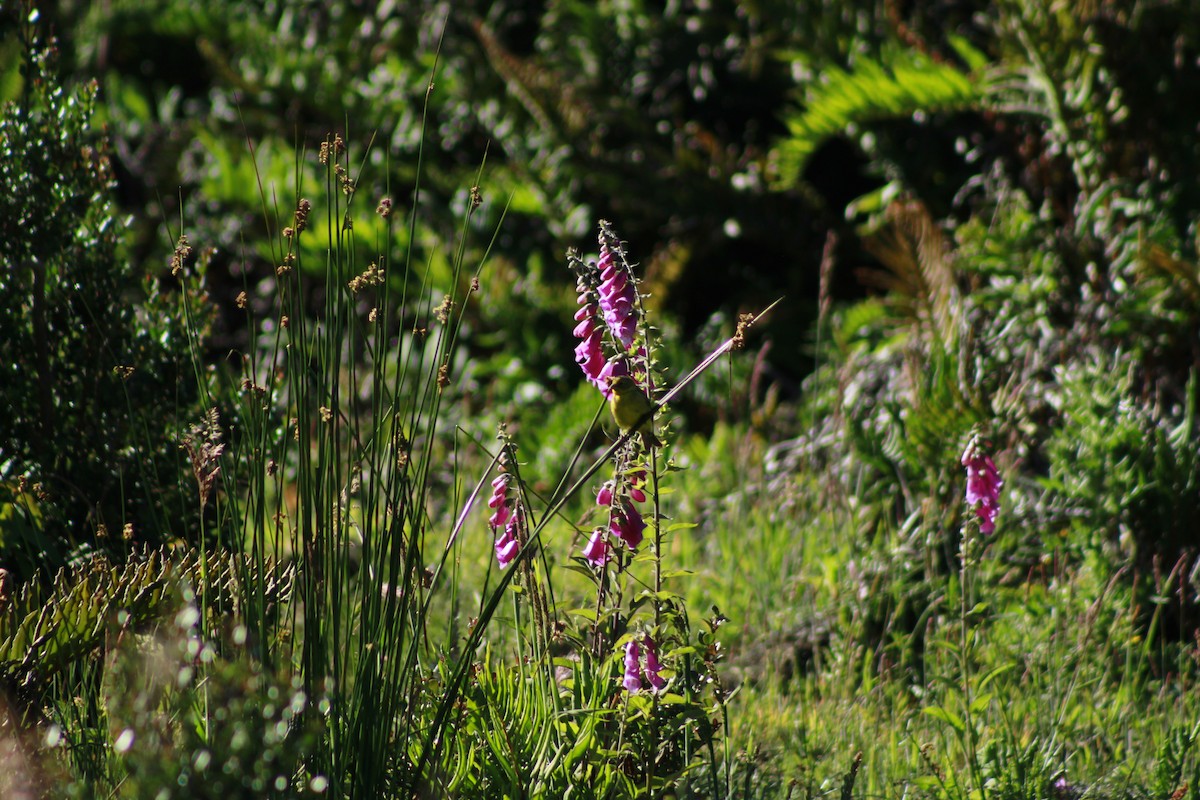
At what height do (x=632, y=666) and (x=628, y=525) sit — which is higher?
(x=628, y=525)

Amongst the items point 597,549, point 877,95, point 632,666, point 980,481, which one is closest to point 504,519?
point 597,549

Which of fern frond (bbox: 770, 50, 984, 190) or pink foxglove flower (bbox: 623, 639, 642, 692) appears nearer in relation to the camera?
pink foxglove flower (bbox: 623, 639, 642, 692)

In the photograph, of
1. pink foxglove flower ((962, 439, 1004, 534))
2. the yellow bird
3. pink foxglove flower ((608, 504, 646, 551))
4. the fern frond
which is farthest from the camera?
the fern frond

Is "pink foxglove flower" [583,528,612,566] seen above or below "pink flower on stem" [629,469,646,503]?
below

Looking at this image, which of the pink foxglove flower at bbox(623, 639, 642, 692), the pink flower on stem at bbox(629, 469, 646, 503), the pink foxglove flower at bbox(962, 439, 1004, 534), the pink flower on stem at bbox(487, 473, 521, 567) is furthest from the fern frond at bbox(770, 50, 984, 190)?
the pink foxglove flower at bbox(623, 639, 642, 692)

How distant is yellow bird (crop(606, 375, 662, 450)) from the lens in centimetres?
167

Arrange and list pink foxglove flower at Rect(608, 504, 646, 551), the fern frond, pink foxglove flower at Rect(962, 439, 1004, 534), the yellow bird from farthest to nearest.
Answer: the fern frond, pink foxglove flower at Rect(962, 439, 1004, 534), pink foxglove flower at Rect(608, 504, 646, 551), the yellow bird

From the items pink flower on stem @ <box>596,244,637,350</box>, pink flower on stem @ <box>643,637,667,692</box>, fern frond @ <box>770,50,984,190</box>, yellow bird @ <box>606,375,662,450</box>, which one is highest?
fern frond @ <box>770,50,984,190</box>

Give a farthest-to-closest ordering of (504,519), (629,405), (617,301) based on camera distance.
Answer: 1. (504,519)
2. (617,301)
3. (629,405)

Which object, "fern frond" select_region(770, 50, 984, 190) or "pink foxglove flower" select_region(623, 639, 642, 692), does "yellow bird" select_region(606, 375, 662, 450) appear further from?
"fern frond" select_region(770, 50, 984, 190)

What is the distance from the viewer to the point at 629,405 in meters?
1.68

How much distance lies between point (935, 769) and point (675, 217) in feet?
10.6

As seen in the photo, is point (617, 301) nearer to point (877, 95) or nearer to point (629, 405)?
point (629, 405)

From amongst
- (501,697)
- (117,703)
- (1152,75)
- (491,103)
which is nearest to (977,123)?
(1152,75)
